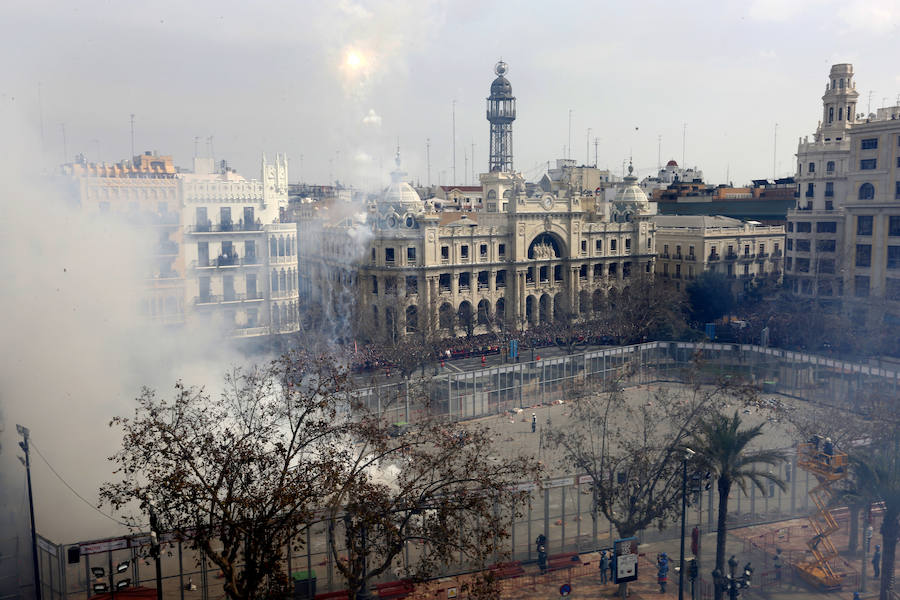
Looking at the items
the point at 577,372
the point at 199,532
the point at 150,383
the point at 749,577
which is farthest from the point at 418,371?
the point at 199,532

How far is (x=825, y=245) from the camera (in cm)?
6856

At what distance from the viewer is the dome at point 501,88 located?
134 meters

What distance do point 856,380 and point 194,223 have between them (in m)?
36.7

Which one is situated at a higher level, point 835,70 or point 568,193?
point 835,70

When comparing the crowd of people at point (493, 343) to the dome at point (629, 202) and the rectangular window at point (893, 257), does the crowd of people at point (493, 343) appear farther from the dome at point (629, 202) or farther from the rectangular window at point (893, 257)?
the rectangular window at point (893, 257)

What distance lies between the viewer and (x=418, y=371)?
55000mm

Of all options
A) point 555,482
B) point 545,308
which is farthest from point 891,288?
point 555,482

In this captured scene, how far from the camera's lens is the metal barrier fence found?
72.9ft

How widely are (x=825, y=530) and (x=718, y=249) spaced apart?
5969cm

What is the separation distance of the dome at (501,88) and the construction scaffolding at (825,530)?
116 meters

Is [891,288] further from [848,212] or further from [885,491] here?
[885,491]

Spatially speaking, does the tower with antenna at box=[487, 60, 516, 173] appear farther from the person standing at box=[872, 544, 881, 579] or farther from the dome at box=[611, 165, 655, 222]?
the person standing at box=[872, 544, 881, 579]

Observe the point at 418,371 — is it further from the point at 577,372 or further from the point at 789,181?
the point at 789,181

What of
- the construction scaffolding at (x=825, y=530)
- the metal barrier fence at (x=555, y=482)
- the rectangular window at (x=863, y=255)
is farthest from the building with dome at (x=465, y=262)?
the construction scaffolding at (x=825, y=530)
